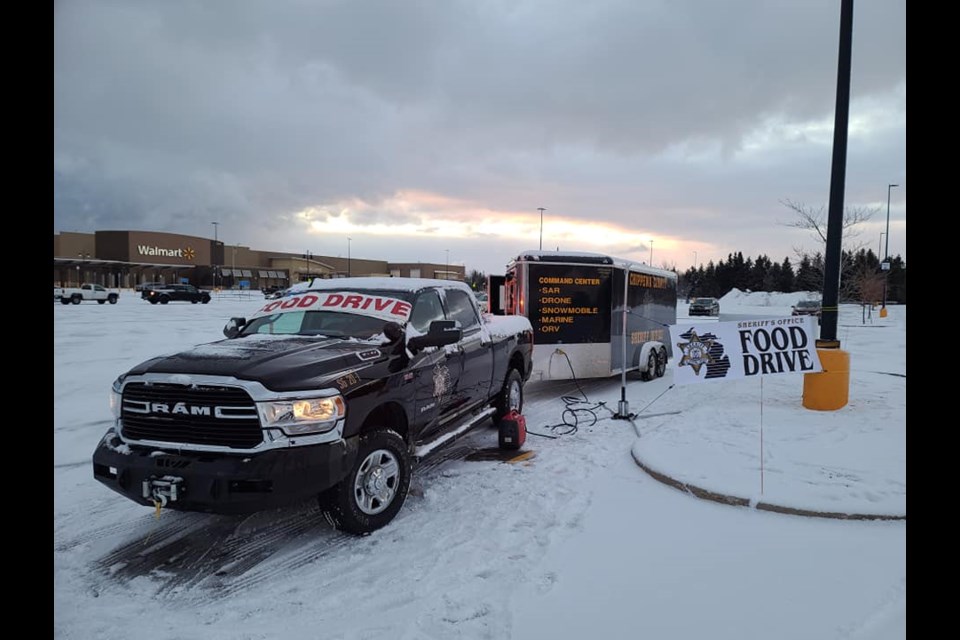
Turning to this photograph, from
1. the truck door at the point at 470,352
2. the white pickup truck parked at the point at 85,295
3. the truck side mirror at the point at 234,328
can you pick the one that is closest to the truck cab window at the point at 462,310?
the truck door at the point at 470,352

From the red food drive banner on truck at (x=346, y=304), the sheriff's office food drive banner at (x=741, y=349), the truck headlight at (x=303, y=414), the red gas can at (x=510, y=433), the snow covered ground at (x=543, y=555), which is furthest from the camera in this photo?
the red gas can at (x=510, y=433)

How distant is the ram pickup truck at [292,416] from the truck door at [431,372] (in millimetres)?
21

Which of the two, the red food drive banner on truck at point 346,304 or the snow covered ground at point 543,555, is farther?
the red food drive banner on truck at point 346,304

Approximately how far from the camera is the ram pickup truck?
3.54m

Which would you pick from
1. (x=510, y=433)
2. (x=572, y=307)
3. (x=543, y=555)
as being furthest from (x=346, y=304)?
(x=572, y=307)

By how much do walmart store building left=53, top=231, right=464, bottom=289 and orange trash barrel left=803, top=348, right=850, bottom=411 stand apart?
203 ft

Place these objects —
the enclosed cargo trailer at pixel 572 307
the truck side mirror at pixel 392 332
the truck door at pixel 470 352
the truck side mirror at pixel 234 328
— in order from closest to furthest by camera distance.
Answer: the truck side mirror at pixel 392 332
the truck side mirror at pixel 234 328
the truck door at pixel 470 352
the enclosed cargo trailer at pixel 572 307

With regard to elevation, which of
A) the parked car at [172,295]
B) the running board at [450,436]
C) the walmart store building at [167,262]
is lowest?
the running board at [450,436]

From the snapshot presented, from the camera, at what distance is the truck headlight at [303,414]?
358cm

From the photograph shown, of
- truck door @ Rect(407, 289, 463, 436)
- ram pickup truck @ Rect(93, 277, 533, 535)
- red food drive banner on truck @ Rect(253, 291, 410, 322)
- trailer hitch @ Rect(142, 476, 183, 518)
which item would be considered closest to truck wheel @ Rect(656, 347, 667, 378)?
truck door @ Rect(407, 289, 463, 436)

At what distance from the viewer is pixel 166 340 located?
1647cm

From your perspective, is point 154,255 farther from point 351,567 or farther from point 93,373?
point 351,567

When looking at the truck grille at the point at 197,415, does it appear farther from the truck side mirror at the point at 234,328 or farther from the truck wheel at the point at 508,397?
the truck wheel at the point at 508,397
